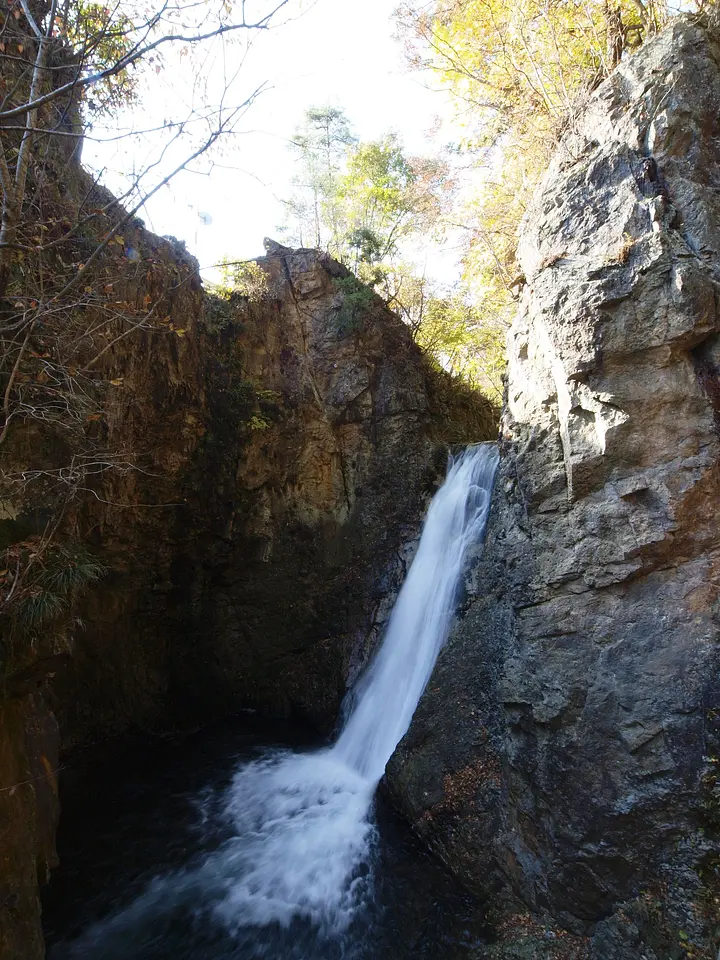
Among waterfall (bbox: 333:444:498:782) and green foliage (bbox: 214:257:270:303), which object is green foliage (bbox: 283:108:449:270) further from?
waterfall (bbox: 333:444:498:782)

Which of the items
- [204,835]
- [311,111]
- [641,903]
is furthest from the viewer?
[311,111]

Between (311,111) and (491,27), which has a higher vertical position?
(311,111)

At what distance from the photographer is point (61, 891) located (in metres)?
→ 5.98

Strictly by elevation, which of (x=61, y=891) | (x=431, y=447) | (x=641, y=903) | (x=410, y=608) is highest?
(x=431, y=447)

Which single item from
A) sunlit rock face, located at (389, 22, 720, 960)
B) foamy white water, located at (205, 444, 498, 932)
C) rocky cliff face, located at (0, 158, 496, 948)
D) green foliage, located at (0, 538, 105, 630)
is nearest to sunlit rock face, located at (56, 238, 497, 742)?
rocky cliff face, located at (0, 158, 496, 948)

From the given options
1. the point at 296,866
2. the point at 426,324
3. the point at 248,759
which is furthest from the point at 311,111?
the point at 296,866

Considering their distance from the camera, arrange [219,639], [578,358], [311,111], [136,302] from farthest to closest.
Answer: [311,111] < [219,639] < [136,302] < [578,358]

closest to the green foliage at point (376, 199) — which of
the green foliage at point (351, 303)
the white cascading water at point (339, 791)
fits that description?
the green foliage at point (351, 303)

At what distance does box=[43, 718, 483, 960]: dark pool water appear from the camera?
5.02 metres

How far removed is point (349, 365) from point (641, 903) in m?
8.58

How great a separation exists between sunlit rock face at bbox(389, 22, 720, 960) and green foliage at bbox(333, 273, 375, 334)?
474 cm

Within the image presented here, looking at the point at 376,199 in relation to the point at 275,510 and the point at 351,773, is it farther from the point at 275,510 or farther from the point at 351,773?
the point at 351,773

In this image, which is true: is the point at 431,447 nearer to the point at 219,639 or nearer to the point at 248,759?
the point at 219,639

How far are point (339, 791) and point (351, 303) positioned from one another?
323 inches
